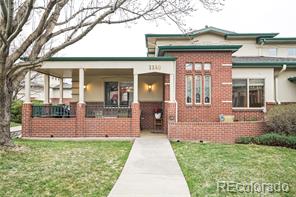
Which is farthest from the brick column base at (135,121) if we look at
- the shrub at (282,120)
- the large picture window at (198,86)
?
the shrub at (282,120)

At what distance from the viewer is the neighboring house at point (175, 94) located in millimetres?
13805

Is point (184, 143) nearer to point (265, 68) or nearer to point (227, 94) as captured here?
point (227, 94)

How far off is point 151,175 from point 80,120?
23.2 feet

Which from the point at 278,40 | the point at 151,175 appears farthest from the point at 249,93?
the point at 151,175

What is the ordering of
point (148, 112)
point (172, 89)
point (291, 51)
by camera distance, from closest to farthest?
1. point (172, 89)
2. point (148, 112)
3. point (291, 51)

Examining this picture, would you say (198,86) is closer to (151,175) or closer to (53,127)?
(53,127)

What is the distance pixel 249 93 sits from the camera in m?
16.6

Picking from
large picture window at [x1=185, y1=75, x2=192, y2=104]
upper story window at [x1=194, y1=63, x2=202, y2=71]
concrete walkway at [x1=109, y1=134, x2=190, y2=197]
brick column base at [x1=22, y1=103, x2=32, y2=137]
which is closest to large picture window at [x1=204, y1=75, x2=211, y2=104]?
upper story window at [x1=194, y1=63, x2=202, y2=71]

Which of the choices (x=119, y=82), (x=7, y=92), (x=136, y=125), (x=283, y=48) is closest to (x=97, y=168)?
(x=7, y=92)

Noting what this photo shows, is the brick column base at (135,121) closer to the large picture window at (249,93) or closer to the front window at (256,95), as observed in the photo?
the large picture window at (249,93)

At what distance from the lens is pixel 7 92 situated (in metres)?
10.6

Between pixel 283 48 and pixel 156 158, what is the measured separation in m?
15.3

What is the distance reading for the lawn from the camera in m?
7.10

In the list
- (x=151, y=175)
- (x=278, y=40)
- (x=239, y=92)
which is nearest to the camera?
(x=151, y=175)
